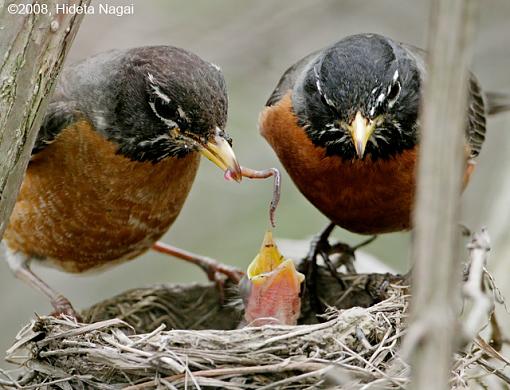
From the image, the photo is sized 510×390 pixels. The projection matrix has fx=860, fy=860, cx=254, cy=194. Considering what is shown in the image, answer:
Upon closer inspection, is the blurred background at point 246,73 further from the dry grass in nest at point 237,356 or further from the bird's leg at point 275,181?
the dry grass in nest at point 237,356

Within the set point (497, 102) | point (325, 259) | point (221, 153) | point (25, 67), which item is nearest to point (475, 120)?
point (497, 102)

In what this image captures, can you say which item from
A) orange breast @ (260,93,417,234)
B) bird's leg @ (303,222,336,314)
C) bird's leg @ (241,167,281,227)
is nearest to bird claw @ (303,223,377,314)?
bird's leg @ (303,222,336,314)

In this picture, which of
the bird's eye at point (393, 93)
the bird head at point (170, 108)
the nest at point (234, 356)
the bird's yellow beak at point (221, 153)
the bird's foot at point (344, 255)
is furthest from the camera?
the bird's foot at point (344, 255)

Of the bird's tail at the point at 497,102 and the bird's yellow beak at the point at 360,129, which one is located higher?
the bird's tail at the point at 497,102

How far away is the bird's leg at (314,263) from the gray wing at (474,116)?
0.97 m

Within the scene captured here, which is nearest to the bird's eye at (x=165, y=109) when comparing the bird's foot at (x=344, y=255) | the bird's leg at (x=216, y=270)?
the bird's leg at (x=216, y=270)

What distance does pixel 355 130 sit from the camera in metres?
4.07

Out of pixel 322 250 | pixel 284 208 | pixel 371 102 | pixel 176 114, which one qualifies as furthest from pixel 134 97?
pixel 284 208

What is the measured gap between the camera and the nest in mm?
3150

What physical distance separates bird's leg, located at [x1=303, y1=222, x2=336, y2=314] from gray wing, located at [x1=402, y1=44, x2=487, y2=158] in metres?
0.97

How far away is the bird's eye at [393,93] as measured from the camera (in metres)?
4.25

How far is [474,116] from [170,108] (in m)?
2.15

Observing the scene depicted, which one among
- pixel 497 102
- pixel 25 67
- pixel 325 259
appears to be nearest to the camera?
pixel 25 67

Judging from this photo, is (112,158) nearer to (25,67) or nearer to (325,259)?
(325,259)
